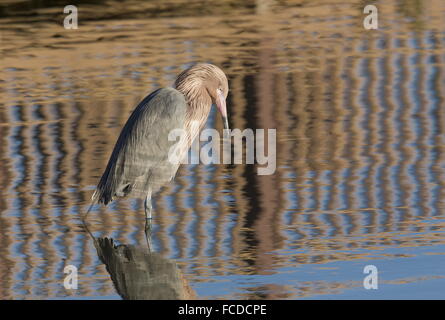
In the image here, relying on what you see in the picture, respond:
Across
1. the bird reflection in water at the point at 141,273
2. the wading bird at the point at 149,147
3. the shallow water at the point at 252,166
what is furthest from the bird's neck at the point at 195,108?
the bird reflection in water at the point at 141,273

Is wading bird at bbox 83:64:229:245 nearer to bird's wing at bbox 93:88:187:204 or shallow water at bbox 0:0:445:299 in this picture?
bird's wing at bbox 93:88:187:204

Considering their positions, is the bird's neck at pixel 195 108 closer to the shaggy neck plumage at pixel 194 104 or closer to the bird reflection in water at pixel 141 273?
the shaggy neck plumage at pixel 194 104

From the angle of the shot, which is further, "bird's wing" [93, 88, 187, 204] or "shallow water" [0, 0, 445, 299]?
"bird's wing" [93, 88, 187, 204]

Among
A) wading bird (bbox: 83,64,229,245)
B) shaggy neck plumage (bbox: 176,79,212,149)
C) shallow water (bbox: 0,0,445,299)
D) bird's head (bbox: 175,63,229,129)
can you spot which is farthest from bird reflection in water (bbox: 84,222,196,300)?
bird's head (bbox: 175,63,229,129)

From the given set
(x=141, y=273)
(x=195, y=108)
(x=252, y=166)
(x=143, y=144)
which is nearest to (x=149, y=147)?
(x=143, y=144)

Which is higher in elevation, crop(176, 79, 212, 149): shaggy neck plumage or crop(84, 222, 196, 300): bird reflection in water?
crop(176, 79, 212, 149): shaggy neck plumage

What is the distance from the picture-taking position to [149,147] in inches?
311

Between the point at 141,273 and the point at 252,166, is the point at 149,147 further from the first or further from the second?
the point at 252,166

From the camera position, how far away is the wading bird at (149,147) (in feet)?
25.8

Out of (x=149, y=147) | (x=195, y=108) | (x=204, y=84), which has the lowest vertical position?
(x=149, y=147)

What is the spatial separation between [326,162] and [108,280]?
2.80 meters

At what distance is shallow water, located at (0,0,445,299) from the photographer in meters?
6.95

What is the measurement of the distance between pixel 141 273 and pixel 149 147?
1196 mm
